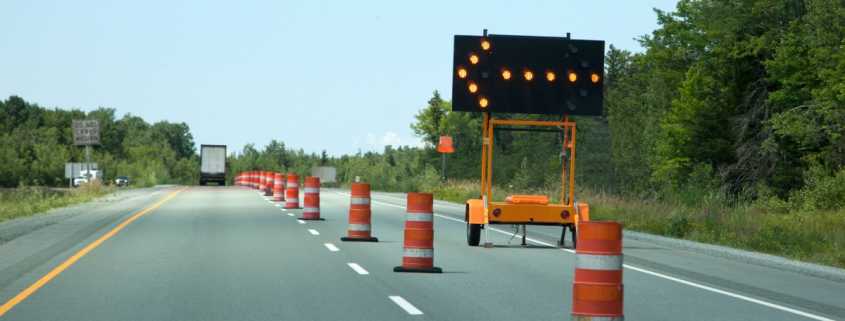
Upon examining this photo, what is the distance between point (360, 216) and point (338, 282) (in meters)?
7.54

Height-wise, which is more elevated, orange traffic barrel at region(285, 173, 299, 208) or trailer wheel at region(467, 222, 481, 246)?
orange traffic barrel at region(285, 173, 299, 208)

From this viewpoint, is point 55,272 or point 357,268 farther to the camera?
point 357,268

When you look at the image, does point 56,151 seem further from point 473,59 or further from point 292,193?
point 473,59

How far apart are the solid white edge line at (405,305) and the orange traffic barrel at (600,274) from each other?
259 centimetres

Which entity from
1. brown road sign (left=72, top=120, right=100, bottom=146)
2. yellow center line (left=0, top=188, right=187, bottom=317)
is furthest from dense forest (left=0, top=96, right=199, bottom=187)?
yellow center line (left=0, top=188, right=187, bottom=317)

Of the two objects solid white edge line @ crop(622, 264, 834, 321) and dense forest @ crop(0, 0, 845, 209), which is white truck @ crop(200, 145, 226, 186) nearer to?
dense forest @ crop(0, 0, 845, 209)

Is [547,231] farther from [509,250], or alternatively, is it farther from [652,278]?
[652,278]

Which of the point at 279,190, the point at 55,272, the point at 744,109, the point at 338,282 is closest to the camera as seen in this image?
the point at 338,282

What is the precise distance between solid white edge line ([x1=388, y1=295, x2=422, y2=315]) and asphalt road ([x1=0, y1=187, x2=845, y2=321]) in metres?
0.01

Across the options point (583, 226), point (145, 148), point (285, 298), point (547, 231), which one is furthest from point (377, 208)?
point (145, 148)

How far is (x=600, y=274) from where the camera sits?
9094 mm

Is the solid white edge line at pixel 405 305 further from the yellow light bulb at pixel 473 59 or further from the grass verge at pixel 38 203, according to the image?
the grass verge at pixel 38 203

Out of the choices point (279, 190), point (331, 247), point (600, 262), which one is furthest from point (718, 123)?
point (600, 262)

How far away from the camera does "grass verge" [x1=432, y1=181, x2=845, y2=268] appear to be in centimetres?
2025
